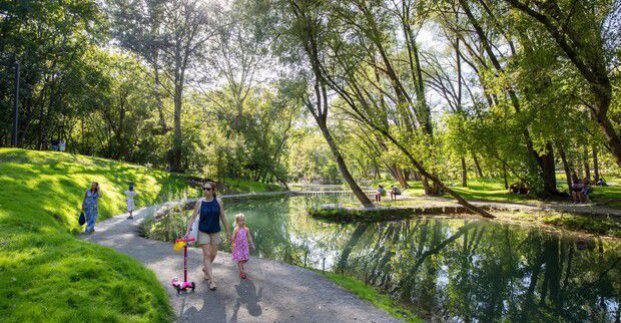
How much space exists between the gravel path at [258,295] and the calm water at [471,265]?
6.24ft

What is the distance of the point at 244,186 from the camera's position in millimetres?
44812

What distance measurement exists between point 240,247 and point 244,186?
3667 cm

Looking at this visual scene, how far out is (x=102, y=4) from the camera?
31734 mm

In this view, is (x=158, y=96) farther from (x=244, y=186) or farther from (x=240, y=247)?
(x=240, y=247)

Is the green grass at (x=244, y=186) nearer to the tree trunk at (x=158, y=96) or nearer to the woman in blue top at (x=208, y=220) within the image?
the tree trunk at (x=158, y=96)

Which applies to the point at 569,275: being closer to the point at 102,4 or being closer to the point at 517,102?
the point at 517,102

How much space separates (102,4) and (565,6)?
3435cm

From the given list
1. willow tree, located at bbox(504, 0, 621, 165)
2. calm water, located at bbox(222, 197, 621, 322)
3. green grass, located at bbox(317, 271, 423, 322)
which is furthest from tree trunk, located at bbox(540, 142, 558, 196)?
green grass, located at bbox(317, 271, 423, 322)

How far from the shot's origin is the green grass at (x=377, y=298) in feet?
23.7

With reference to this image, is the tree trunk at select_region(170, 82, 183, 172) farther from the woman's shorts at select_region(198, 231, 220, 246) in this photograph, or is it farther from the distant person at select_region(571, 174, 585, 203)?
the distant person at select_region(571, 174, 585, 203)

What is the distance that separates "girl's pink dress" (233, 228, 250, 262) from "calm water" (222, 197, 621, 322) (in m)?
3.43

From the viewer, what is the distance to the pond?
8.38m

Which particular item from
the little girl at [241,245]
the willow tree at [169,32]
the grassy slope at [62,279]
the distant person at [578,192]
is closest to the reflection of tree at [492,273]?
the little girl at [241,245]

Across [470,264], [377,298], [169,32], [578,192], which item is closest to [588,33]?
[470,264]
